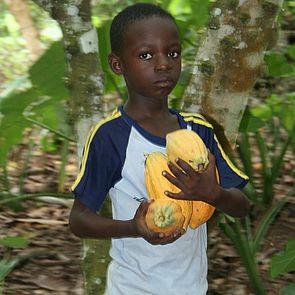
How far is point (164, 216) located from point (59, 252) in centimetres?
182

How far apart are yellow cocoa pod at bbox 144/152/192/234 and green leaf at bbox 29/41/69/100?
95 cm

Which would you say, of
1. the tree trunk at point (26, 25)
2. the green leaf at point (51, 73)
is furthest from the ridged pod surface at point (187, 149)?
the tree trunk at point (26, 25)

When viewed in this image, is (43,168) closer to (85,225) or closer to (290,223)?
(290,223)

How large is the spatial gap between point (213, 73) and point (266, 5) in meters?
0.22

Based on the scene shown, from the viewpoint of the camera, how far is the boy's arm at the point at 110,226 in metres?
1.27

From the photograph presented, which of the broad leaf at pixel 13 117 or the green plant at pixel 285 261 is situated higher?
the broad leaf at pixel 13 117

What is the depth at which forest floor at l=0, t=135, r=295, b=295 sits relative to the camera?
2.74 meters

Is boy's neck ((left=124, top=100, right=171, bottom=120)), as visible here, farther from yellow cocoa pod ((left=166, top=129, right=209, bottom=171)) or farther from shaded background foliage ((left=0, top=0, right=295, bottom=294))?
shaded background foliage ((left=0, top=0, right=295, bottom=294))

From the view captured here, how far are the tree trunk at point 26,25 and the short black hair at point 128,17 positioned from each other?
2.98 meters

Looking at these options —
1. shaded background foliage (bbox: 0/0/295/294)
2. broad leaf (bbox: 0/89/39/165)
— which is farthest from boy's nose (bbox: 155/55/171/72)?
broad leaf (bbox: 0/89/39/165)

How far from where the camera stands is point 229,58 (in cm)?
193

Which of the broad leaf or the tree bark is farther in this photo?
the broad leaf

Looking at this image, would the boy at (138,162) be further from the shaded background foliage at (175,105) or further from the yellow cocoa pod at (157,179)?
the shaded background foliage at (175,105)

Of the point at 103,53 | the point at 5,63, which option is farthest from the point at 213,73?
the point at 5,63
